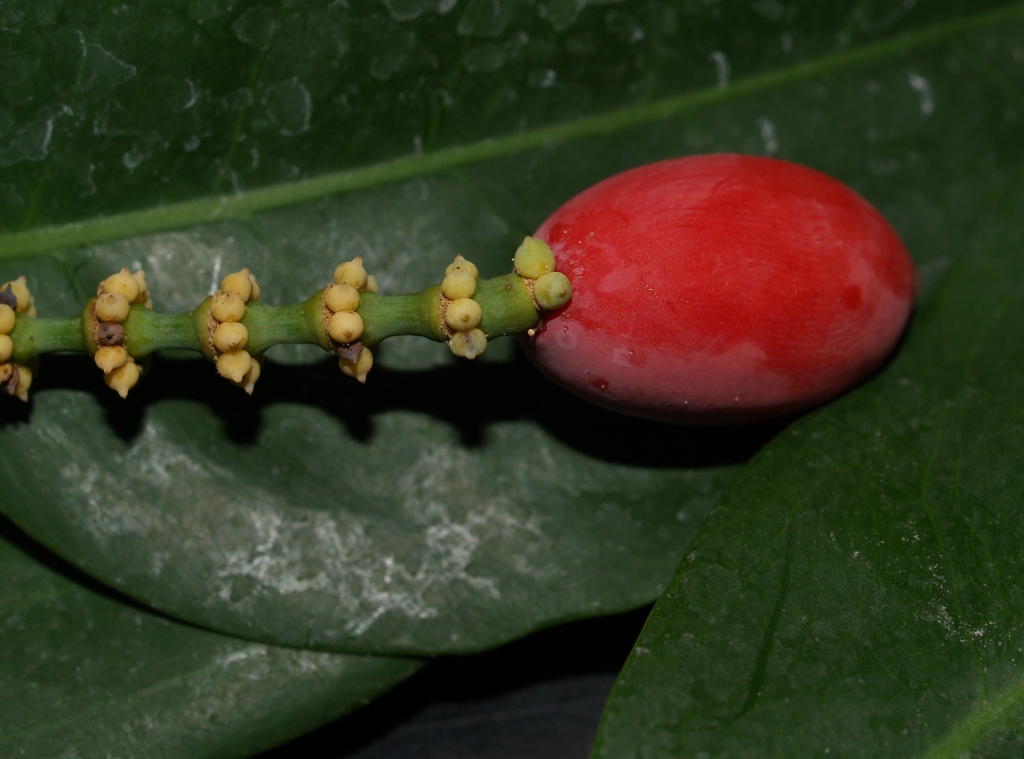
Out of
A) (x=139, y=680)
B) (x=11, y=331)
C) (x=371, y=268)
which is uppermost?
(x=11, y=331)

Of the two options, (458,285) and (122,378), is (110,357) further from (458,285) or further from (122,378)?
(458,285)

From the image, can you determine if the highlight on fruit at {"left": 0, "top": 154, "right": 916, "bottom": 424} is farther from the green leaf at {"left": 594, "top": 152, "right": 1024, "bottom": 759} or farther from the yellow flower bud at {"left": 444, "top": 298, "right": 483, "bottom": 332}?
the green leaf at {"left": 594, "top": 152, "right": 1024, "bottom": 759}

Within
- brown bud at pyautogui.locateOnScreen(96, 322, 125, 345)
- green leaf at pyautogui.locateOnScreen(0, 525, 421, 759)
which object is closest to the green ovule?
brown bud at pyautogui.locateOnScreen(96, 322, 125, 345)

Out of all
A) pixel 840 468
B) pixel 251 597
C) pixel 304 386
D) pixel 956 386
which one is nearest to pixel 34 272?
pixel 304 386

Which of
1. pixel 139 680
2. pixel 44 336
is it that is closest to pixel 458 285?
pixel 44 336

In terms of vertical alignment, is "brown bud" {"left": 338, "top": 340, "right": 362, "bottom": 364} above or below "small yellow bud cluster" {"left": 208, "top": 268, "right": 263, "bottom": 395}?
below
